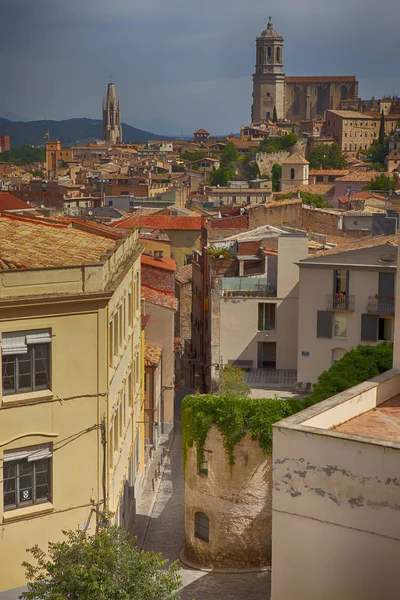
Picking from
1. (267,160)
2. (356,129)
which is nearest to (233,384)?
(267,160)

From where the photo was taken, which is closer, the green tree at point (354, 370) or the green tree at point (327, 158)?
the green tree at point (354, 370)

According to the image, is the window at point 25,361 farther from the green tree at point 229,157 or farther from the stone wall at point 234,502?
the green tree at point 229,157

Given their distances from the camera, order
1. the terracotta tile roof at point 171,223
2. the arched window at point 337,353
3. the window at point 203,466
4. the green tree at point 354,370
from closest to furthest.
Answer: the window at point 203,466 → the green tree at point 354,370 → the arched window at point 337,353 → the terracotta tile roof at point 171,223

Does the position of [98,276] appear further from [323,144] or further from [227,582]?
[323,144]

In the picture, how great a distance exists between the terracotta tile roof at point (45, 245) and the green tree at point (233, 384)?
19.0 ft

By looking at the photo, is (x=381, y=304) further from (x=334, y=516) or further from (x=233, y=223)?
(x=233, y=223)

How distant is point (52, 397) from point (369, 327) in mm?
16465

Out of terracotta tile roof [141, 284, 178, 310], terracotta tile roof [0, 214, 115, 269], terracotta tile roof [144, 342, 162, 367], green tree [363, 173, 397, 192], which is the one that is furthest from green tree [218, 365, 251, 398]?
green tree [363, 173, 397, 192]

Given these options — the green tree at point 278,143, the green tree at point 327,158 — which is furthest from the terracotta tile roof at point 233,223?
the green tree at point 278,143

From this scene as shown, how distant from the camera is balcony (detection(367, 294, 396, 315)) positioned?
32.8 meters

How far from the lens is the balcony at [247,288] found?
118 ft

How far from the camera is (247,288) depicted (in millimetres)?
36375

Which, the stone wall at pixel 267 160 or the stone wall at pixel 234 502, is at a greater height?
the stone wall at pixel 267 160

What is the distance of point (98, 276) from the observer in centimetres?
1934
